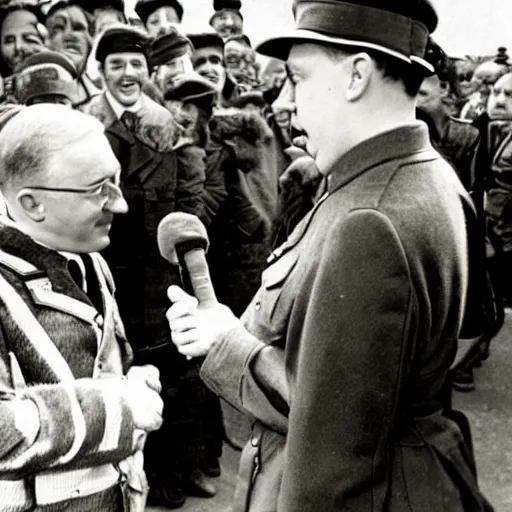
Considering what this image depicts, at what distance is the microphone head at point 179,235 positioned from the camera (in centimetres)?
186

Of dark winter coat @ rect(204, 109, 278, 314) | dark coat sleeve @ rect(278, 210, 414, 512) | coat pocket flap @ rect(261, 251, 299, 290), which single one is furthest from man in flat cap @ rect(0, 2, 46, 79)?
dark coat sleeve @ rect(278, 210, 414, 512)

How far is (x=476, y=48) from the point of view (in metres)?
11.8

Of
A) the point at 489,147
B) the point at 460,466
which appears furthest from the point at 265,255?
the point at 460,466

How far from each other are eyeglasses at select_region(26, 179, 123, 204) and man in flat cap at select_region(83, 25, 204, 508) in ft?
6.33

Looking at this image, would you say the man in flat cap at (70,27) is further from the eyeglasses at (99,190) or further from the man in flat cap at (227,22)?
the eyeglasses at (99,190)

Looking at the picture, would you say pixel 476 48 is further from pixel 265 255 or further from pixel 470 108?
pixel 265 255

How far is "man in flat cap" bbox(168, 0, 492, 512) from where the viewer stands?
1466mm

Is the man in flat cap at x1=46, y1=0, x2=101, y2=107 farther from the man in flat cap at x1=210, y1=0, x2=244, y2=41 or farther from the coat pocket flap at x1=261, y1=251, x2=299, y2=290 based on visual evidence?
the coat pocket flap at x1=261, y1=251, x2=299, y2=290

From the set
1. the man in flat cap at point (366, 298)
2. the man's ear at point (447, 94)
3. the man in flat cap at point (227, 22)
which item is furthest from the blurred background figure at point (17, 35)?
the man in flat cap at point (366, 298)

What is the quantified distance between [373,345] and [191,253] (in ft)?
1.90

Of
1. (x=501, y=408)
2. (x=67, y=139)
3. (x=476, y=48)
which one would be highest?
(x=67, y=139)

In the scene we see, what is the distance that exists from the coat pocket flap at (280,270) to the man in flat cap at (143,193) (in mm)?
2064

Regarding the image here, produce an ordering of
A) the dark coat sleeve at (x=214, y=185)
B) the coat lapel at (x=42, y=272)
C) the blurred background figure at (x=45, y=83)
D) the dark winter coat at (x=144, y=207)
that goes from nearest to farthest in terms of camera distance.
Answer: the coat lapel at (x=42, y=272) < the blurred background figure at (x=45, y=83) < the dark winter coat at (x=144, y=207) < the dark coat sleeve at (x=214, y=185)

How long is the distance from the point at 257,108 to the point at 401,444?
12.3ft
